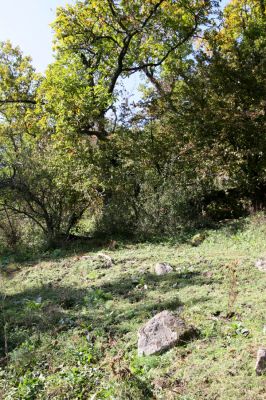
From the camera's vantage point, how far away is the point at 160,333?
4.30 meters

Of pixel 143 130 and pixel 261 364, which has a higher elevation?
pixel 143 130

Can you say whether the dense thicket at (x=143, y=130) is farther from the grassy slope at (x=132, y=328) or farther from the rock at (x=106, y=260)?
the grassy slope at (x=132, y=328)

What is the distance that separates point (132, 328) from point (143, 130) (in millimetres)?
8912

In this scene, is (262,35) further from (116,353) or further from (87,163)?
(116,353)

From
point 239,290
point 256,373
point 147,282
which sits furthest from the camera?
point 147,282

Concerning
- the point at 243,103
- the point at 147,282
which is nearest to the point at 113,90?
the point at 243,103

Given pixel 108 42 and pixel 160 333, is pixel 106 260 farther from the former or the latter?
pixel 108 42

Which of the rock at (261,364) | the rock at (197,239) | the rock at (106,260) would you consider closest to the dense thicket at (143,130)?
the rock at (197,239)

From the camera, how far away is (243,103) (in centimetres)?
1112

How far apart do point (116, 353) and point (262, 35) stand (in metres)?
12.5

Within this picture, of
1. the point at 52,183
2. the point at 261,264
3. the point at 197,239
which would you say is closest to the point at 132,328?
the point at 261,264

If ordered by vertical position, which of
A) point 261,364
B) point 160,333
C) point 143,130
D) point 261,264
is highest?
point 143,130

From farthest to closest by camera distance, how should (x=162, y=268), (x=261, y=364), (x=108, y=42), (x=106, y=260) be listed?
1. (x=108, y=42)
2. (x=106, y=260)
3. (x=162, y=268)
4. (x=261, y=364)

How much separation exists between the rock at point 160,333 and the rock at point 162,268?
2.26m
